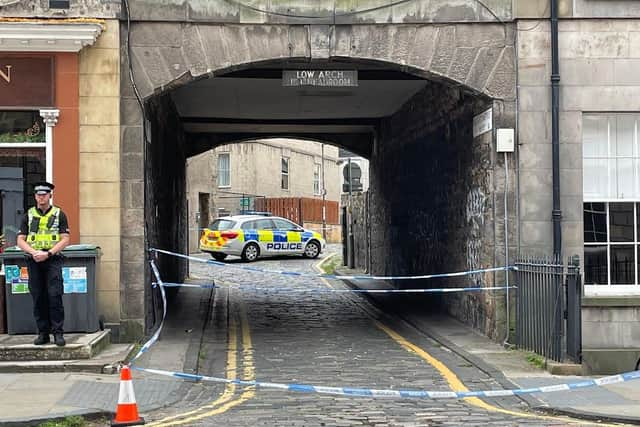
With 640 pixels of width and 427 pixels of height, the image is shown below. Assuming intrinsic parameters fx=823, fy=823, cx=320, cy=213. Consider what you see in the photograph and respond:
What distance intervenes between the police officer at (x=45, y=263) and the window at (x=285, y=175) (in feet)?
121

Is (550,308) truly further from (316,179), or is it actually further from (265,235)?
(316,179)

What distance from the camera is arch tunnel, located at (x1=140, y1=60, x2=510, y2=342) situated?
1228 cm

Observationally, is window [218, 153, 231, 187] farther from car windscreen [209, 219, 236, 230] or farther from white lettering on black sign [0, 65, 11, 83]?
white lettering on black sign [0, 65, 11, 83]

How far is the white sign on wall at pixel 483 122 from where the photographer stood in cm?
1159

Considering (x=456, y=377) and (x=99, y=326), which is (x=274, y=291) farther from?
(x=456, y=377)

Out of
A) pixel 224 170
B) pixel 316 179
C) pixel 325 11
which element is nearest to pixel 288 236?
pixel 224 170

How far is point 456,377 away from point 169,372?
10.9ft

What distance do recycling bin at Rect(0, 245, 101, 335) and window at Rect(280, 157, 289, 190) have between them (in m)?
36.0

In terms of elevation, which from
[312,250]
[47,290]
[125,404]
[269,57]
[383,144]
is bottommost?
[125,404]

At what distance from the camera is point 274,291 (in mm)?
19656

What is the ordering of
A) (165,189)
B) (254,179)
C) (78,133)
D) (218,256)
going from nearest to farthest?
(78,133), (165,189), (218,256), (254,179)

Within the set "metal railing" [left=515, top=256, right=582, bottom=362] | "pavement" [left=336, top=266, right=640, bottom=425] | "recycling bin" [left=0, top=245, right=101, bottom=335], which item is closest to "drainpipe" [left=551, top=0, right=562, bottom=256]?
"metal railing" [left=515, top=256, right=582, bottom=362]

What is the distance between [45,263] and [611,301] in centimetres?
731

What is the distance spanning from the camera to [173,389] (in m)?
8.80
